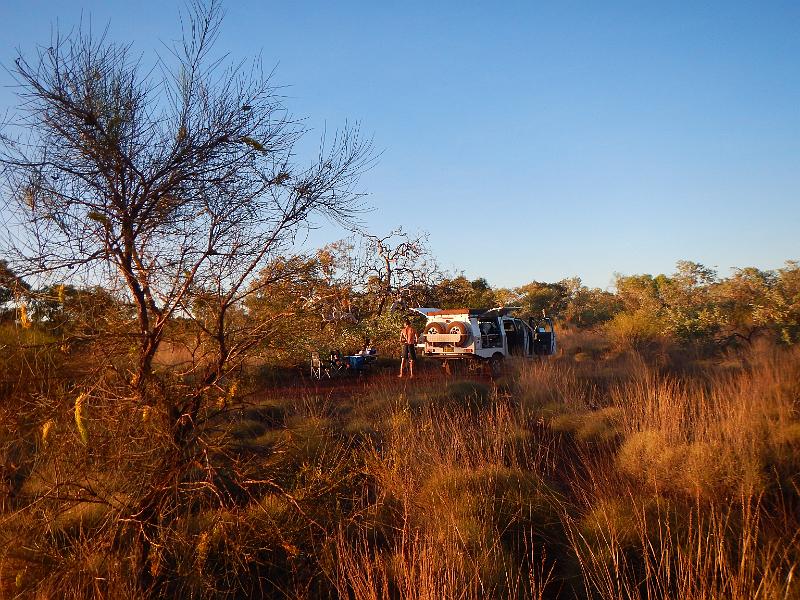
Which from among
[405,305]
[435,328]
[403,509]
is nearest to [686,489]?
[403,509]

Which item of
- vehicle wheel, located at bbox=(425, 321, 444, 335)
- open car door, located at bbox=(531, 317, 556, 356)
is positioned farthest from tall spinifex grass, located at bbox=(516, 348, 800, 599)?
open car door, located at bbox=(531, 317, 556, 356)

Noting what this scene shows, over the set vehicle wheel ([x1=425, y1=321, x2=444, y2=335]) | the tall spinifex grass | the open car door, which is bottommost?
the tall spinifex grass

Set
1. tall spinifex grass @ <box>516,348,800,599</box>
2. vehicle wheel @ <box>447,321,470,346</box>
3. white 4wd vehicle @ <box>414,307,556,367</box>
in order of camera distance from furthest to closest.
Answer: white 4wd vehicle @ <box>414,307,556,367</box> → vehicle wheel @ <box>447,321,470,346</box> → tall spinifex grass @ <box>516,348,800,599</box>

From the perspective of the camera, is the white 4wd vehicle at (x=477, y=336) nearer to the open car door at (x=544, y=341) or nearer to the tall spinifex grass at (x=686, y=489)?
the open car door at (x=544, y=341)

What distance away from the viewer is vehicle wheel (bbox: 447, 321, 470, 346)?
1847cm

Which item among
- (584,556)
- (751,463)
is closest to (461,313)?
(751,463)

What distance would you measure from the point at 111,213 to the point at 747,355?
14.9m

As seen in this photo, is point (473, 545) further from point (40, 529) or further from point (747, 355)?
point (747, 355)

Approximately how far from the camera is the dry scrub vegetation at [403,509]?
417cm

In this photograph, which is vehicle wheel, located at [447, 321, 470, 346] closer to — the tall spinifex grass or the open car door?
the open car door

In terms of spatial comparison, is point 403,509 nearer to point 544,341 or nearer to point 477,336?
point 477,336

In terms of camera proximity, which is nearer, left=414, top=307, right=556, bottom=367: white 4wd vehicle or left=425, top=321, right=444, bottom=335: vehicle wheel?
left=414, top=307, right=556, bottom=367: white 4wd vehicle

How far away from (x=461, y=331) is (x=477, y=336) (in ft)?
1.66

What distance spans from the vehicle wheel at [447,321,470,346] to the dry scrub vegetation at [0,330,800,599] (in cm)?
983
